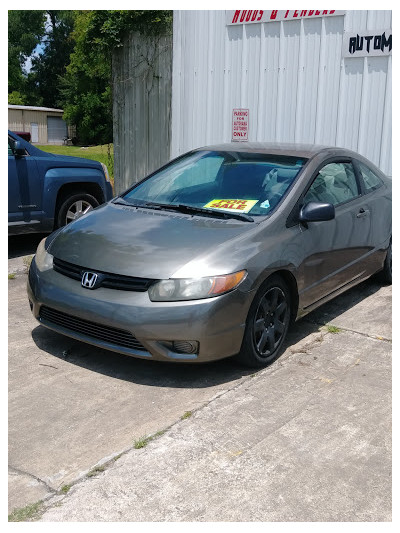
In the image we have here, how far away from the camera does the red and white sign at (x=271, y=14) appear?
8211 millimetres

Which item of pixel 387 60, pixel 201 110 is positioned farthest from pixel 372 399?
pixel 201 110

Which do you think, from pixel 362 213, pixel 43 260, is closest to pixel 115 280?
pixel 43 260

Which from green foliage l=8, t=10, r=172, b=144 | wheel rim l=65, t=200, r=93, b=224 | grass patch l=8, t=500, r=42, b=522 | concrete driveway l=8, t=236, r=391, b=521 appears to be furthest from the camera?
green foliage l=8, t=10, r=172, b=144

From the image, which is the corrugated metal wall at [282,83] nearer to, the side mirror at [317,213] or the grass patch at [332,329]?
the grass patch at [332,329]

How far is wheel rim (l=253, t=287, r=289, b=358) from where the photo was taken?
4.34m

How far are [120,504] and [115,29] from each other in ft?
32.0

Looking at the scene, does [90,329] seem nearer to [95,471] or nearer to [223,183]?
[95,471]

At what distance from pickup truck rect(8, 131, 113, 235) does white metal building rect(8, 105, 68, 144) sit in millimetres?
44013

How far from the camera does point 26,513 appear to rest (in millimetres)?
2855

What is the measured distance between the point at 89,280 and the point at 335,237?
2120 millimetres

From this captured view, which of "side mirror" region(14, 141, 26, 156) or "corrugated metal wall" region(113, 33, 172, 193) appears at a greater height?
"corrugated metal wall" region(113, 33, 172, 193)

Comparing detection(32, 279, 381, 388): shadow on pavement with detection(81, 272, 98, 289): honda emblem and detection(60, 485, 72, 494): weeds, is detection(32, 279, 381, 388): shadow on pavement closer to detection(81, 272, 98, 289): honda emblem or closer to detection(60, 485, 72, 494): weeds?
detection(81, 272, 98, 289): honda emblem

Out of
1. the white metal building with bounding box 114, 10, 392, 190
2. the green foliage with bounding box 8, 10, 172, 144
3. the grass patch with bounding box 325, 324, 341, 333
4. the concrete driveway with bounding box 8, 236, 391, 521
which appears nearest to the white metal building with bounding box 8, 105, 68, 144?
the green foliage with bounding box 8, 10, 172, 144
